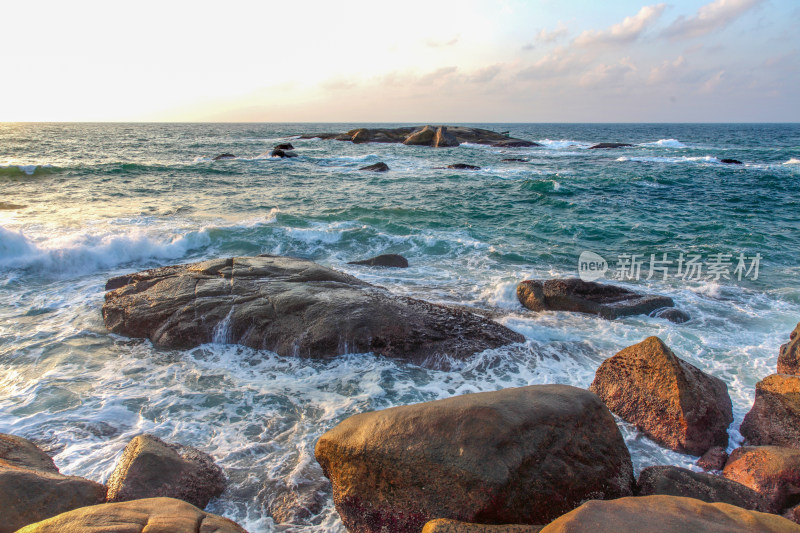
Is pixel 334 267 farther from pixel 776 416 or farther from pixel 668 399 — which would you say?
pixel 776 416

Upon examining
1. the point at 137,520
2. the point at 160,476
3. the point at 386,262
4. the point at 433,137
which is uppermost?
the point at 433,137

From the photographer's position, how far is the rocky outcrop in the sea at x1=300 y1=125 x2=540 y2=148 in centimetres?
5153

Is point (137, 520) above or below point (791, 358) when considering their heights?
above

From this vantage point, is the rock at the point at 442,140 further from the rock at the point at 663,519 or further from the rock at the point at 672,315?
the rock at the point at 663,519

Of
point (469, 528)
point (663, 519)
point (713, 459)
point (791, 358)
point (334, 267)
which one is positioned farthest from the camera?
point (334, 267)

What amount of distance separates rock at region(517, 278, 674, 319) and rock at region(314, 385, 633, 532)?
441cm

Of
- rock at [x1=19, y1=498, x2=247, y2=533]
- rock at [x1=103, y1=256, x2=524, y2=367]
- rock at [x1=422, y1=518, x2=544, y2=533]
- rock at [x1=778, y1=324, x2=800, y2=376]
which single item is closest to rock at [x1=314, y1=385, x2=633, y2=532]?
rock at [x1=422, y1=518, x2=544, y2=533]

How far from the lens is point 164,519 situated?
8.40ft

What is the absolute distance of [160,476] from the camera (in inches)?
137

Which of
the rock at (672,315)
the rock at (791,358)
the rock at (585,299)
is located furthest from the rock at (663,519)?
the rock at (672,315)

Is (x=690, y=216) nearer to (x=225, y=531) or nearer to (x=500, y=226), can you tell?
(x=500, y=226)

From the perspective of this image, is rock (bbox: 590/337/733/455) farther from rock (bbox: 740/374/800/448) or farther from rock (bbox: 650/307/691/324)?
rock (bbox: 650/307/691/324)

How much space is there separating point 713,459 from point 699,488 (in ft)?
3.01

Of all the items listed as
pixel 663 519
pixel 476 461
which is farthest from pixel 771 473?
pixel 476 461
